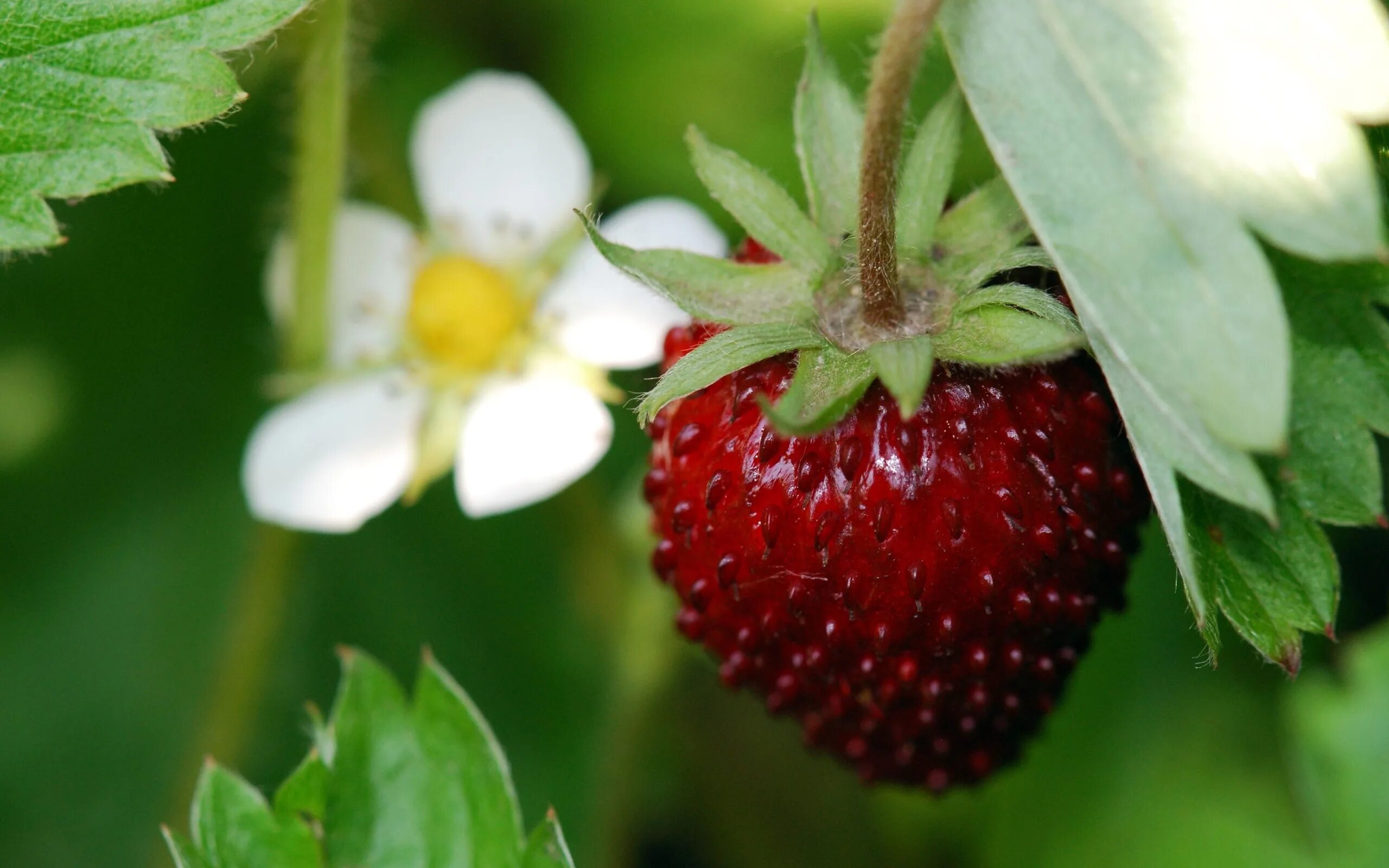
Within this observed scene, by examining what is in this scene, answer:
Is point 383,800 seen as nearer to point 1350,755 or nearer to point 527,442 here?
point 527,442

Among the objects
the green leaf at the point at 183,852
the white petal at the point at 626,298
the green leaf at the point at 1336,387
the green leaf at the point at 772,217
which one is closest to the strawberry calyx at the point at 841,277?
the green leaf at the point at 772,217

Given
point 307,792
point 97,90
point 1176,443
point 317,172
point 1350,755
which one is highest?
point 97,90

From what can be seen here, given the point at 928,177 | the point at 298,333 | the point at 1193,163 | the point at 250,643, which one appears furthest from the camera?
the point at 250,643

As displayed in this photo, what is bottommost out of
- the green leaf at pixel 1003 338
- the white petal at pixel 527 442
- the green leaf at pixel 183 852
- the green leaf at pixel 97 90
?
the green leaf at pixel 183 852

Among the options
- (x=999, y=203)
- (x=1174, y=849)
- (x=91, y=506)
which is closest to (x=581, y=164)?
(x=999, y=203)

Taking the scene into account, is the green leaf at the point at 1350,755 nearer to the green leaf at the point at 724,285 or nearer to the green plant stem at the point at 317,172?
the green leaf at the point at 724,285

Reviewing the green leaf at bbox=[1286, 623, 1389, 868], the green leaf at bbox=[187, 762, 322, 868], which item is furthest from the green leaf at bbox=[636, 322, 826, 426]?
the green leaf at bbox=[1286, 623, 1389, 868]

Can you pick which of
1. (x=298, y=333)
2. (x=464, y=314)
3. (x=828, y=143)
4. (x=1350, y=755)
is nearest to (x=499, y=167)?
(x=464, y=314)
